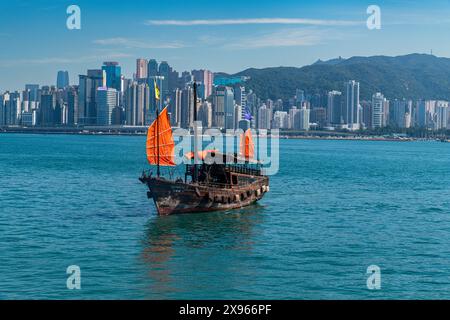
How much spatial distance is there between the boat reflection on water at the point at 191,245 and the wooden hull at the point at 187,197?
0.42 m

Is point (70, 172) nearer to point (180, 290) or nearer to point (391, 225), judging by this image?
point (391, 225)

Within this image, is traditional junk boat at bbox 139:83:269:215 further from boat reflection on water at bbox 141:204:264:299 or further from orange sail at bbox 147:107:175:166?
boat reflection on water at bbox 141:204:264:299

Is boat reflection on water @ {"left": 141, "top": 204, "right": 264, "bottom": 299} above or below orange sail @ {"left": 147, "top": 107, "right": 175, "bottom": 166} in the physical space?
below

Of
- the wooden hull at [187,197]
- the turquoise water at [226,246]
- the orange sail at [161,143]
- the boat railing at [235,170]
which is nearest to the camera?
the turquoise water at [226,246]

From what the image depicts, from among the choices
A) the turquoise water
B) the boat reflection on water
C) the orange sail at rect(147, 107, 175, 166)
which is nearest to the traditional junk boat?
the orange sail at rect(147, 107, 175, 166)

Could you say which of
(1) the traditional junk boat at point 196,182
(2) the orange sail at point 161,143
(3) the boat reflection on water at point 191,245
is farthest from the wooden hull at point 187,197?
(2) the orange sail at point 161,143

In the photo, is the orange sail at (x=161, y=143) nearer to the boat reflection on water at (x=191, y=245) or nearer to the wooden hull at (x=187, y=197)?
the wooden hull at (x=187, y=197)

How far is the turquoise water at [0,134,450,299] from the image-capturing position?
2219cm

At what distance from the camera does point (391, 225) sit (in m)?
35.7

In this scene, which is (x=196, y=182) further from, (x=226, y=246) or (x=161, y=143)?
(x=226, y=246)

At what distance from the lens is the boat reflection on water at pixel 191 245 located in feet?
75.7

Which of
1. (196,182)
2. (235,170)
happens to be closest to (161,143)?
(196,182)

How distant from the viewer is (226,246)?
1141 inches
